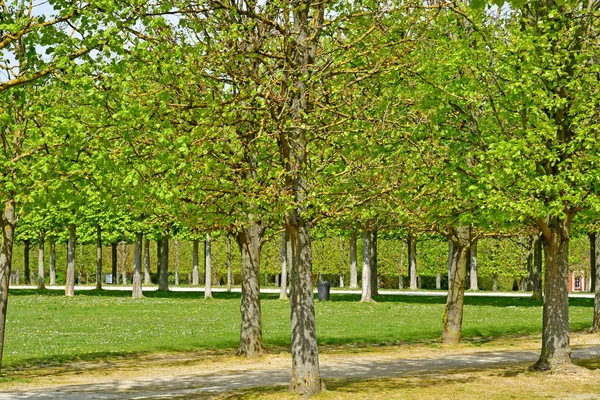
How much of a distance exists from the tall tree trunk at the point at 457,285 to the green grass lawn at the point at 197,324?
2.37 meters

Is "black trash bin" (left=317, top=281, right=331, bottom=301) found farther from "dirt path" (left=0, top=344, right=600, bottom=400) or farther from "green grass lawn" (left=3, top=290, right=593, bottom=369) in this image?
"dirt path" (left=0, top=344, right=600, bottom=400)

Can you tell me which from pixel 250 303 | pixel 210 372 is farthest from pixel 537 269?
pixel 210 372

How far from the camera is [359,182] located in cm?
1587

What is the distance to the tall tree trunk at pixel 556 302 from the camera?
19047 millimetres

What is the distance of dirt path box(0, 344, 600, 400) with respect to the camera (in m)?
17.0

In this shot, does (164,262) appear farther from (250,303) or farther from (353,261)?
(250,303)

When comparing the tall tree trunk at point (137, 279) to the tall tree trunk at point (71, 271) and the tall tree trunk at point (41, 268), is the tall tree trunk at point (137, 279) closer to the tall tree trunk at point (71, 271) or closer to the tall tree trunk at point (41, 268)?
the tall tree trunk at point (71, 271)

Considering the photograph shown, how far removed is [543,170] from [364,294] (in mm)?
25978

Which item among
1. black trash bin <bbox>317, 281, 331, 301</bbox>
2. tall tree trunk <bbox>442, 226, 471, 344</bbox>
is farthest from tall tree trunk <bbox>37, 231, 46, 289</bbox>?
tall tree trunk <bbox>442, 226, 471, 344</bbox>

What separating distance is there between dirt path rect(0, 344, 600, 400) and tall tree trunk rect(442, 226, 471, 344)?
117 centimetres

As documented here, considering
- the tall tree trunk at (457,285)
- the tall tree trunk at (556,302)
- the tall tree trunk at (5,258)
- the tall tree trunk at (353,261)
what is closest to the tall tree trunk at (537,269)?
the tall tree trunk at (353,261)

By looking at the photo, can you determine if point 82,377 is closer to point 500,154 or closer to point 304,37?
point 304,37

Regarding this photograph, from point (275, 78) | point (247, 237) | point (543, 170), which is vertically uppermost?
point (275, 78)

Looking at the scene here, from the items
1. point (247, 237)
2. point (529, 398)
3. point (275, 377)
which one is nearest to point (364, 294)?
point (247, 237)
